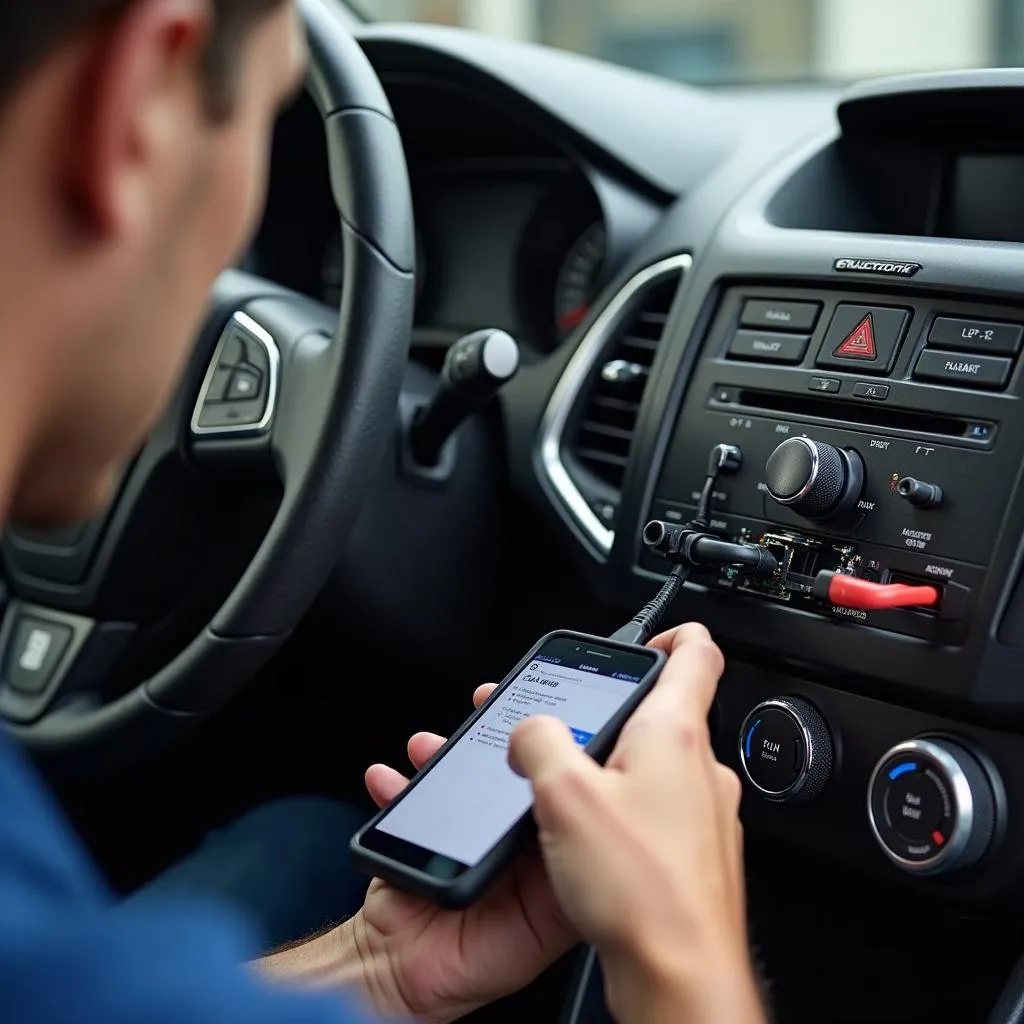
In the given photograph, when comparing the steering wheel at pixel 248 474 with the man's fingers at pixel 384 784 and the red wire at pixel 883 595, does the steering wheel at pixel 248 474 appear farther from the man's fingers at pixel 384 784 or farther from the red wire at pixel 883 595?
the red wire at pixel 883 595

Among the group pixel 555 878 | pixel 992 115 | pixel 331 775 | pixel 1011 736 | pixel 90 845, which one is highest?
pixel 992 115

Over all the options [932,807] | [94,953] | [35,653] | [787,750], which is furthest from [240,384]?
[94,953]

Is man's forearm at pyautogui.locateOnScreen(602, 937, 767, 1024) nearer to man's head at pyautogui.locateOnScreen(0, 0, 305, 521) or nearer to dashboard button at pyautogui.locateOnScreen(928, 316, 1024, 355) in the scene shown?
man's head at pyautogui.locateOnScreen(0, 0, 305, 521)

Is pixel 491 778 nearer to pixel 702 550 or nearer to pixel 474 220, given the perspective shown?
pixel 702 550

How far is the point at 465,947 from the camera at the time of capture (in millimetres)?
771

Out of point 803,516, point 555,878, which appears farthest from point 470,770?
point 803,516

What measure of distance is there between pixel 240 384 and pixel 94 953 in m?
0.81

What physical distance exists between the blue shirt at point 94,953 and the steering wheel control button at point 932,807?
58 cm

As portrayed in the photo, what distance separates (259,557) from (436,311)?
59cm

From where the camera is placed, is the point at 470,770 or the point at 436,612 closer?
the point at 470,770

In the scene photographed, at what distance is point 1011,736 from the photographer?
94 centimetres

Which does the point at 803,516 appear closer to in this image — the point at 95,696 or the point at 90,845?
the point at 95,696

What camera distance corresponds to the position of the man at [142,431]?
1.34 feet

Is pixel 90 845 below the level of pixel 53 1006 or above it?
below
